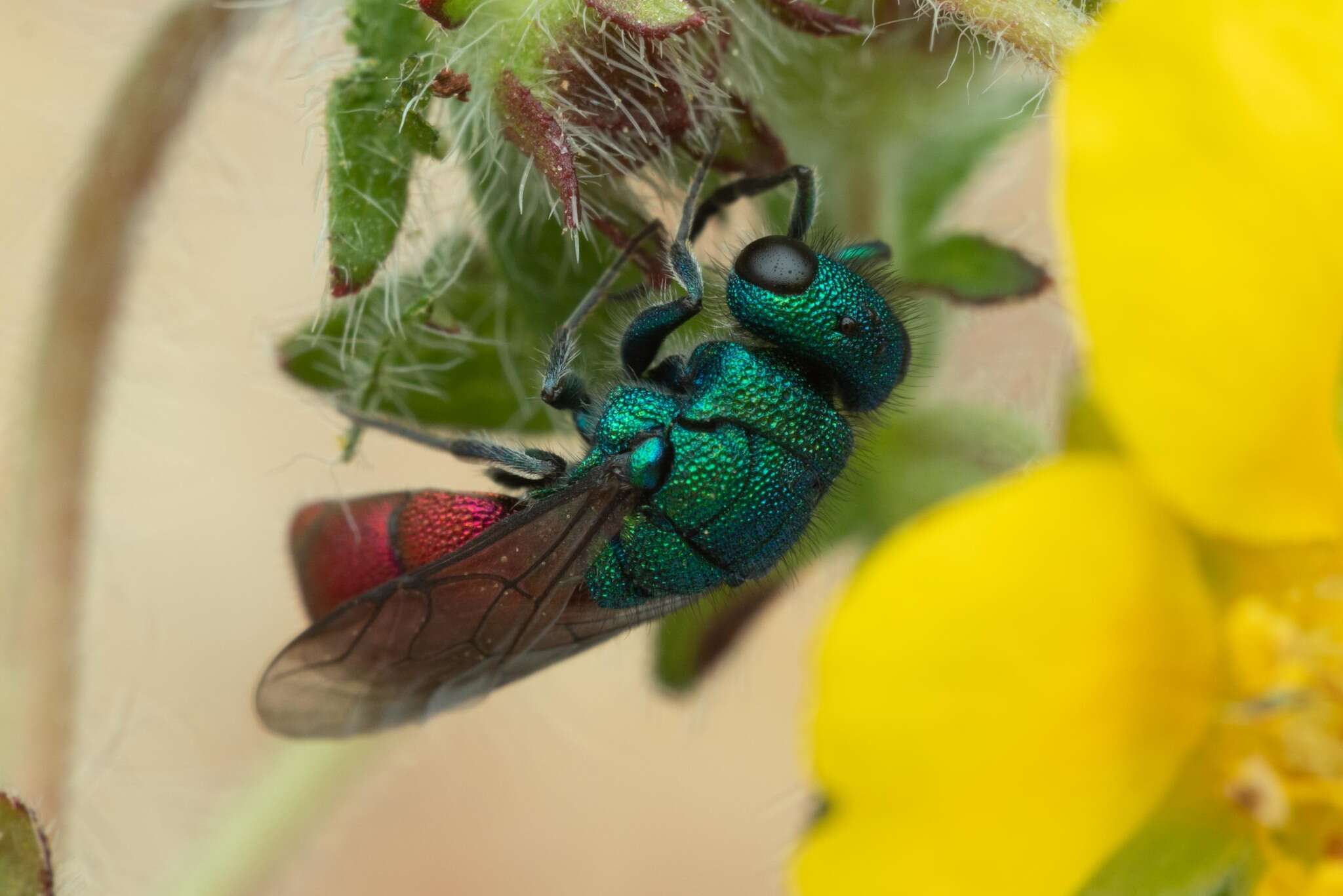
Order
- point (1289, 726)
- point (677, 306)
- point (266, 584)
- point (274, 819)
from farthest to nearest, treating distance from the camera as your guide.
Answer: point (266, 584)
point (274, 819)
point (677, 306)
point (1289, 726)

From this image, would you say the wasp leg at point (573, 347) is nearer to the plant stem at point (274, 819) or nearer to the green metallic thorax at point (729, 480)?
the green metallic thorax at point (729, 480)

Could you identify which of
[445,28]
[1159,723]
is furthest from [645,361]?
[1159,723]

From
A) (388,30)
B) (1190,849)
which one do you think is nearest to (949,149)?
(388,30)

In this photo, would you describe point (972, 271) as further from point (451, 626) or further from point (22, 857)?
A: point (22, 857)

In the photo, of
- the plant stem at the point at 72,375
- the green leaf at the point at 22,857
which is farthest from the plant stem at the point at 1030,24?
the green leaf at the point at 22,857

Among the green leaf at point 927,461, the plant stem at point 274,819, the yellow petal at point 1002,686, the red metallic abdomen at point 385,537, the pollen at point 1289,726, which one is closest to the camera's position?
the yellow petal at point 1002,686

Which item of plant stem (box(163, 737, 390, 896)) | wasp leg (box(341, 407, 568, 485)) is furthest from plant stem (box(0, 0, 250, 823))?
wasp leg (box(341, 407, 568, 485))
